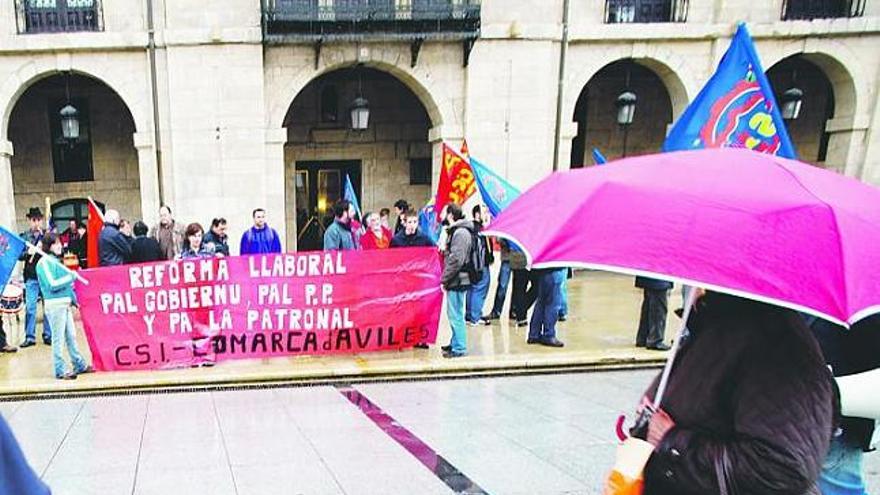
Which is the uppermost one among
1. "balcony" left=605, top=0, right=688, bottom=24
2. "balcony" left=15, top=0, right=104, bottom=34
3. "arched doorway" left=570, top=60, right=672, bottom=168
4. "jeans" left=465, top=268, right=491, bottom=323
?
"balcony" left=605, top=0, right=688, bottom=24

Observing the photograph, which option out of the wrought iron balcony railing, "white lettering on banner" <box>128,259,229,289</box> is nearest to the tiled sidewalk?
"white lettering on banner" <box>128,259,229,289</box>

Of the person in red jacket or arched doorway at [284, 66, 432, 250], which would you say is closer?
the person in red jacket

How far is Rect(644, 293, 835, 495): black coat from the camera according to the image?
1.52 metres

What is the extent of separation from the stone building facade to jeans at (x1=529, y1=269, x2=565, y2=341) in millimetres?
6793

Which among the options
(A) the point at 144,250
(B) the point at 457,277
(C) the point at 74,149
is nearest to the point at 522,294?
(B) the point at 457,277

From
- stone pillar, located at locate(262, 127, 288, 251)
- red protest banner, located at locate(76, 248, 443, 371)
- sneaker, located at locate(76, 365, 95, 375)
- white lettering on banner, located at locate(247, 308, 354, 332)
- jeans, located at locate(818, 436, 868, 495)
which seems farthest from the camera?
stone pillar, located at locate(262, 127, 288, 251)

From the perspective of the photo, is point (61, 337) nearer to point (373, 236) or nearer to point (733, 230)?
point (373, 236)

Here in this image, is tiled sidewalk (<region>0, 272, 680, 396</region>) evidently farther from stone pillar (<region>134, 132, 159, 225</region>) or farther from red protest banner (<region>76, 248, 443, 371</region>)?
stone pillar (<region>134, 132, 159, 225</region>)

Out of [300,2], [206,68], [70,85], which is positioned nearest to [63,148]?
[70,85]

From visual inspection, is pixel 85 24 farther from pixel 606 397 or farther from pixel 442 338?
pixel 606 397

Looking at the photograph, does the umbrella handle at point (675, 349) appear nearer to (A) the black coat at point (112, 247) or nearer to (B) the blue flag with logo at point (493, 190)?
(B) the blue flag with logo at point (493, 190)

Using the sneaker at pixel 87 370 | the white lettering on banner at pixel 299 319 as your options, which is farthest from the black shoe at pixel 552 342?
the sneaker at pixel 87 370

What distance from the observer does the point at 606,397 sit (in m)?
5.95

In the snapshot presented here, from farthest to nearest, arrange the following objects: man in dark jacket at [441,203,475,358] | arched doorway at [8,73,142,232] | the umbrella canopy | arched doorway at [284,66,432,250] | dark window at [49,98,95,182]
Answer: arched doorway at [284,66,432,250] → dark window at [49,98,95,182] → arched doorway at [8,73,142,232] → man in dark jacket at [441,203,475,358] → the umbrella canopy
